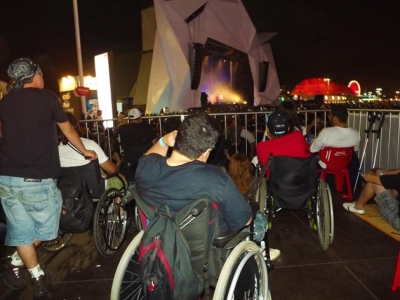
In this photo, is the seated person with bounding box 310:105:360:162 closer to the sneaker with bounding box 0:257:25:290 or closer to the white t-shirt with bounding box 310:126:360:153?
the white t-shirt with bounding box 310:126:360:153

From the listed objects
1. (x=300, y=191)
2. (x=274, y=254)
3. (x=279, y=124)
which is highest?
(x=279, y=124)

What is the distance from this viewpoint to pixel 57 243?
161 inches

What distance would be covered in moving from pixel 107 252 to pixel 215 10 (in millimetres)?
23689

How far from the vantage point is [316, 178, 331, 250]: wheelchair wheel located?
11.8ft

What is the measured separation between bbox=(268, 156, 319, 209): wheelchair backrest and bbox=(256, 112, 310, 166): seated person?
8.6 inches

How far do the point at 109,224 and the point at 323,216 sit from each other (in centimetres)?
240

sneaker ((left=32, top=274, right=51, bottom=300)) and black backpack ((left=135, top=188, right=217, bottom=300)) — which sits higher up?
black backpack ((left=135, top=188, right=217, bottom=300))

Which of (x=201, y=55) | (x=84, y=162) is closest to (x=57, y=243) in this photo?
(x=84, y=162)

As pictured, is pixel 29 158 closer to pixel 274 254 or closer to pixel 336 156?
pixel 274 254

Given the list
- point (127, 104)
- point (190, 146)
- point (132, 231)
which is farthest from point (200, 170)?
point (127, 104)

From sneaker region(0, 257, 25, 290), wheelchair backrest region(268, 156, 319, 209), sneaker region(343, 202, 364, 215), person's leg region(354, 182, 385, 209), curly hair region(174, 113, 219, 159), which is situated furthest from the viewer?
sneaker region(343, 202, 364, 215)

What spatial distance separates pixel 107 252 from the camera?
152 inches

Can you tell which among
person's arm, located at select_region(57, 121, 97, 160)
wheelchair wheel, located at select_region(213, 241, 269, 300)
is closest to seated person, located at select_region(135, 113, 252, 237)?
wheelchair wheel, located at select_region(213, 241, 269, 300)

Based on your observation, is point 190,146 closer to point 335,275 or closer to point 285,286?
point 285,286
